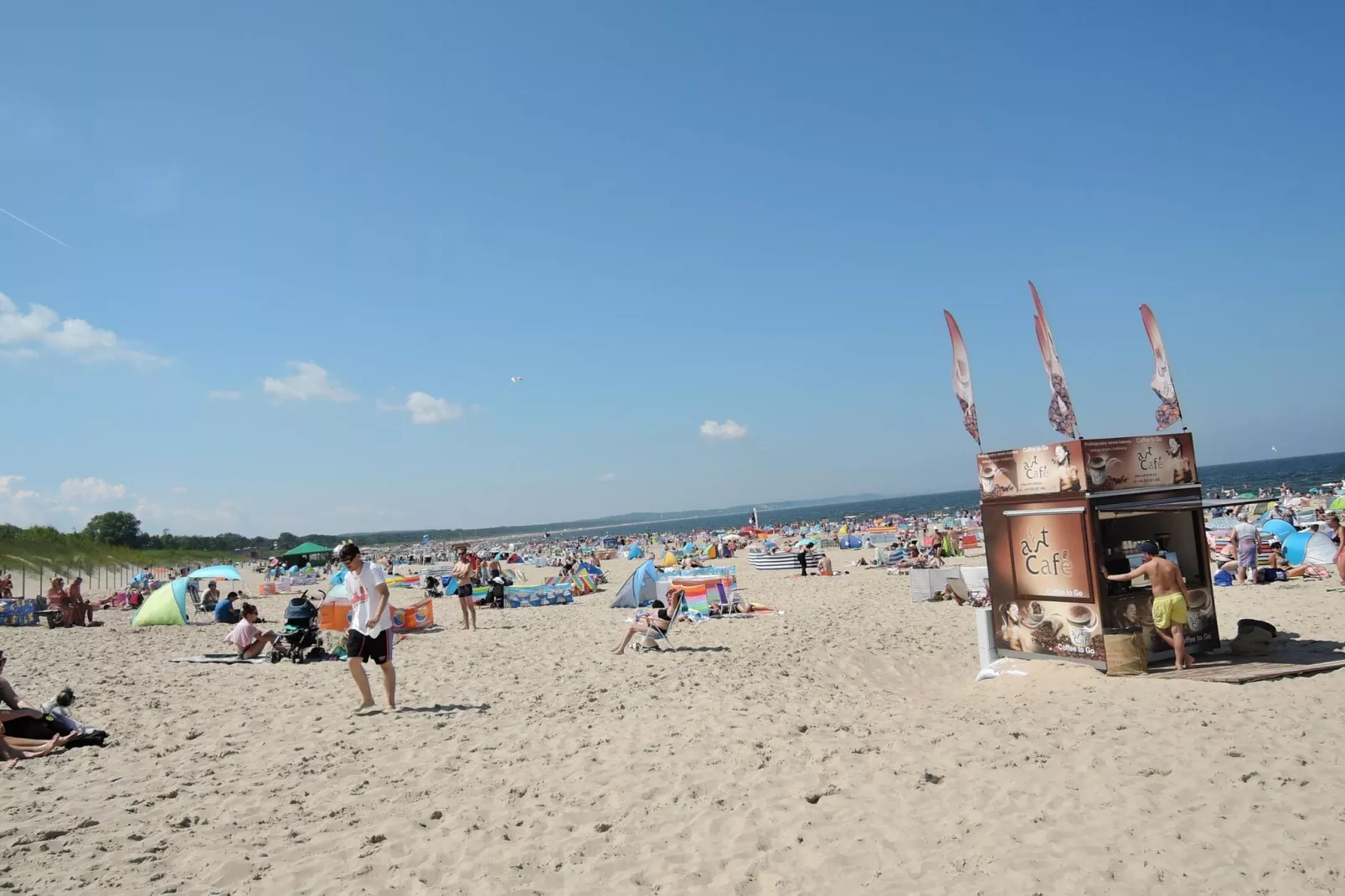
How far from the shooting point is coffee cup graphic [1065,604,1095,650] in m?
7.66

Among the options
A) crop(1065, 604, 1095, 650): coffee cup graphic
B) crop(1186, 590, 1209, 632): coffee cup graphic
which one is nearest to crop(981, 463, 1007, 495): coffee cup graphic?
crop(1065, 604, 1095, 650): coffee cup graphic

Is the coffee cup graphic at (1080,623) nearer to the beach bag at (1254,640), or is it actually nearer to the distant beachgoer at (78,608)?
the beach bag at (1254,640)

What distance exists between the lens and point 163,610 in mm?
15570

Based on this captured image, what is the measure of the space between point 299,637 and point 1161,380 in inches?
439

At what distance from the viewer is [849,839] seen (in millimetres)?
3883

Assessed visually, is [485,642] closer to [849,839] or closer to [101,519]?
[849,839]

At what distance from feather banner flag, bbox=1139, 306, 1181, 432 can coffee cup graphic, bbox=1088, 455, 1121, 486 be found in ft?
5.26

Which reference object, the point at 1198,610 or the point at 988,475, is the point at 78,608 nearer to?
the point at 988,475

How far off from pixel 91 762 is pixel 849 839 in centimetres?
514

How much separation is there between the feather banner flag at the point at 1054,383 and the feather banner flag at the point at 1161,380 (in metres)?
1.44

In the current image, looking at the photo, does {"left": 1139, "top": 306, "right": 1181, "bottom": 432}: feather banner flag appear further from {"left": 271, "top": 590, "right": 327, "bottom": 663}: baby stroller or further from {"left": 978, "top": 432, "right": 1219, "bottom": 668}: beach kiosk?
{"left": 271, "top": 590, "right": 327, "bottom": 663}: baby stroller

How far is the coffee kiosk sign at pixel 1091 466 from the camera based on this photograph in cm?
764

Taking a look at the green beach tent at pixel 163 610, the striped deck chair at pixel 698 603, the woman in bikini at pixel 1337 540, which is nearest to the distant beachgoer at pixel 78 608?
the green beach tent at pixel 163 610

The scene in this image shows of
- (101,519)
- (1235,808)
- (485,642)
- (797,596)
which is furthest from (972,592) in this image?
(101,519)
